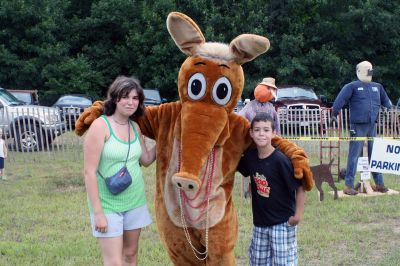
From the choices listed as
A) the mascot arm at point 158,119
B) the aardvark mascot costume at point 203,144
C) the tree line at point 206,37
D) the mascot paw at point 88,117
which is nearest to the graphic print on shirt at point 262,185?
the aardvark mascot costume at point 203,144

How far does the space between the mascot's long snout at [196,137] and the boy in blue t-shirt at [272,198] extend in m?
0.33

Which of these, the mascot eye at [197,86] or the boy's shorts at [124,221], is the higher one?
the mascot eye at [197,86]

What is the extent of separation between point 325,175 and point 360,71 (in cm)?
176

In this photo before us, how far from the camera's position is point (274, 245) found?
3912 mm

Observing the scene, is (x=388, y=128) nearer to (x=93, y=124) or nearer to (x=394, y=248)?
(x=394, y=248)

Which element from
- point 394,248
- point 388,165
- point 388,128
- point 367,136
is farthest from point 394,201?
point 388,128

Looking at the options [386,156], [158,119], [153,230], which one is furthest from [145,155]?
[386,156]

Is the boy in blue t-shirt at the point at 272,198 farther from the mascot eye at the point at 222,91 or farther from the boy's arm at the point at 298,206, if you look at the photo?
the mascot eye at the point at 222,91

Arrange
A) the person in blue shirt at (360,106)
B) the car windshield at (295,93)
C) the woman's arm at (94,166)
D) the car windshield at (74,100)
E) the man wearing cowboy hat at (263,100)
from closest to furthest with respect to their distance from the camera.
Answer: the woman's arm at (94,166) → the man wearing cowboy hat at (263,100) → the person in blue shirt at (360,106) → the car windshield at (295,93) → the car windshield at (74,100)

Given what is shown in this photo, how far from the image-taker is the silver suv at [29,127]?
13.7m

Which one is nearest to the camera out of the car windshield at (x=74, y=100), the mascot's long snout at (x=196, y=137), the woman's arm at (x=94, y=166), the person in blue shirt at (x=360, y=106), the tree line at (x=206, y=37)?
the mascot's long snout at (x=196, y=137)

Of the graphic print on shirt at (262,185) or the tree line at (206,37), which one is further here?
the tree line at (206,37)

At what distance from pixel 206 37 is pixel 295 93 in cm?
727

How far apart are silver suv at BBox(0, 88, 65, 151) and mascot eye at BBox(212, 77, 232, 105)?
10.6 meters
